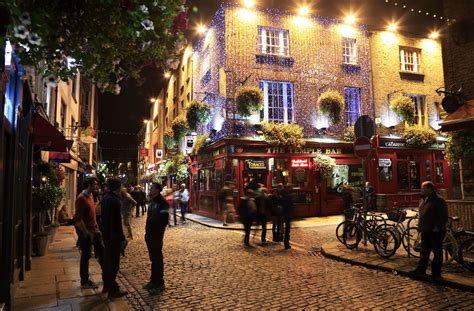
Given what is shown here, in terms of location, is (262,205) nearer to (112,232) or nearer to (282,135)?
(112,232)

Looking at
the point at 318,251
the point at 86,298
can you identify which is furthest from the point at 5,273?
the point at 318,251

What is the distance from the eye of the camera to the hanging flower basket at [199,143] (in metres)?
20.2

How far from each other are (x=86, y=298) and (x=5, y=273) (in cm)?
144

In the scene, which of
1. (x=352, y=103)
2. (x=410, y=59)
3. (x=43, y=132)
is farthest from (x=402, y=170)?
(x=43, y=132)

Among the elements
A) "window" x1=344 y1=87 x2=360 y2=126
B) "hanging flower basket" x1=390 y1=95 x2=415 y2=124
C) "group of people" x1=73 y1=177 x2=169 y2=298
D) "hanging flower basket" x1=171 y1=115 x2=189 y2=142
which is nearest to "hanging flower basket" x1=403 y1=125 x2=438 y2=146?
"hanging flower basket" x1=390 y1=95 x2=415 y2=124

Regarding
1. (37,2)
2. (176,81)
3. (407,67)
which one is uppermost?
(176,81)

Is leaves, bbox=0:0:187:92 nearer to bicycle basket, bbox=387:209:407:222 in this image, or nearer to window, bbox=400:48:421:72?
bicycle basket, bbox=387:209:407:222

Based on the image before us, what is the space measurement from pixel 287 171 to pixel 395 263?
10.6 meters

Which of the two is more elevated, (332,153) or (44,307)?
(332,153)

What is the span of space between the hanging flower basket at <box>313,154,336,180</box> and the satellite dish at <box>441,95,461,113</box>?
29.9 ft

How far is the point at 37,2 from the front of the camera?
2.80 metres

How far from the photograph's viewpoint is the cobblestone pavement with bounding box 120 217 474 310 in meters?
5.77

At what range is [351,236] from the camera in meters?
10.4

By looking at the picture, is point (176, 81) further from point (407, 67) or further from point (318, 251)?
point (318, 251)
